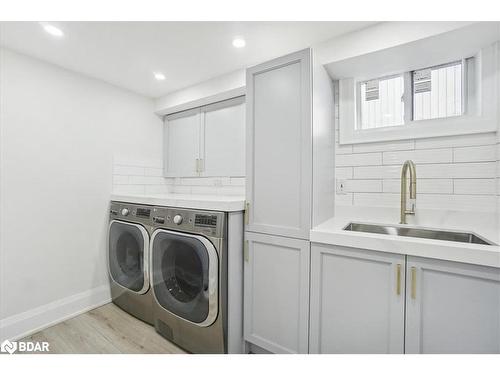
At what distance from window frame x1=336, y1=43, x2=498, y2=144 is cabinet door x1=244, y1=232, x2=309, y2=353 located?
40.1 inches

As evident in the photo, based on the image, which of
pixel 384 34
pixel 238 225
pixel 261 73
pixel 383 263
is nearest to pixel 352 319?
pixel 383 263

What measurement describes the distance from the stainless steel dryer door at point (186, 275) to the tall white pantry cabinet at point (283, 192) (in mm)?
239

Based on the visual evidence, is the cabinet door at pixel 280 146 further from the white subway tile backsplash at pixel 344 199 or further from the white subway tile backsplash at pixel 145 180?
the white subway tile backsplash at pixel 145 180

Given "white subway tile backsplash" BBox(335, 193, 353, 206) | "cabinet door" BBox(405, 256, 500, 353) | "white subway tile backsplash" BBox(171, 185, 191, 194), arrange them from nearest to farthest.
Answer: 1. "cabinet door" BBox(405, 256, 500, 353)
2. "white subway tile backsplash" BBox(335, 193, 353, 206)
3. "white subway tile backsplash" BBox(171, 185, 191, 194)

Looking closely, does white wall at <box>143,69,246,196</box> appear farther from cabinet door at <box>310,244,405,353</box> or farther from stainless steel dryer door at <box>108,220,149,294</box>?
cabinet door at <box>310,244,405,353</box>

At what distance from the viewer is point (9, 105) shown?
1722 mm

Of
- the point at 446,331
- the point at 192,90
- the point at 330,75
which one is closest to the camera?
the point at 446,331

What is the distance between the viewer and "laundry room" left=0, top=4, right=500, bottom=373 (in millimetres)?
1132

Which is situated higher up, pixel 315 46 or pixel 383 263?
pixel 315 46

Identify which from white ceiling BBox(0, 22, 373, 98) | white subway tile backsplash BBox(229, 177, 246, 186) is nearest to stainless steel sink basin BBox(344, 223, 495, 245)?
white subway tile backsplash BBox(229, 177, 246, 186)

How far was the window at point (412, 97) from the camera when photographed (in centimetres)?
158

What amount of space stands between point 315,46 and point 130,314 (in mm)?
2650

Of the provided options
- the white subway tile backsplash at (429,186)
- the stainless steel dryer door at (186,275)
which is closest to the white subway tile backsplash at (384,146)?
the white subway tile backsplash at (429,186)
